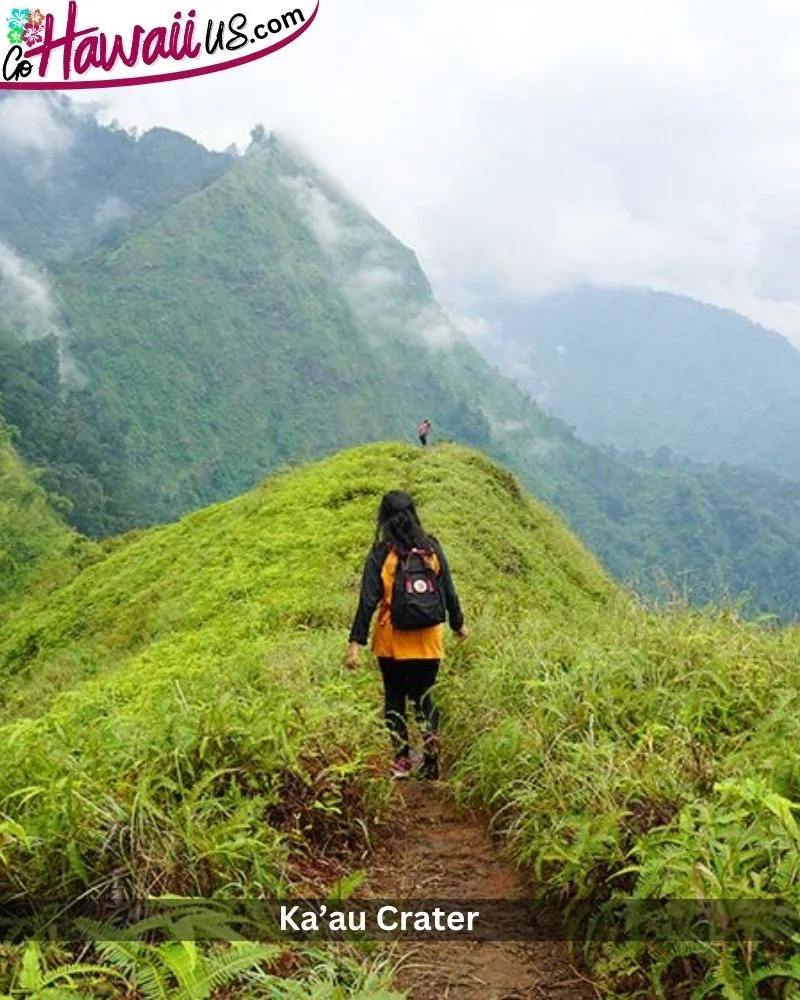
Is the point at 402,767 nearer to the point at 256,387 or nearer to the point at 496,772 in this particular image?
the point at 496,772

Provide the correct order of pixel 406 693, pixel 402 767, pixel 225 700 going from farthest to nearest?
pixel 406 693 < pixel 402 767 < pixel 225 700

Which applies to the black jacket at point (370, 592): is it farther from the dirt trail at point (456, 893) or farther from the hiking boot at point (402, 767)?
the dirt trail at point (456, 893)

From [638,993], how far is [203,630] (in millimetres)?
10602

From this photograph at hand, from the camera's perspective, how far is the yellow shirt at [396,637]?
6.38 metres

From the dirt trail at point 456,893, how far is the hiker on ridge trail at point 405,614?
0.40 meters

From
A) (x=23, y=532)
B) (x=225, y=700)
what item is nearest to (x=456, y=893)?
(x=225, y=700)

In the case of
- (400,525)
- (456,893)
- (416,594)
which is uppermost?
(400,525)

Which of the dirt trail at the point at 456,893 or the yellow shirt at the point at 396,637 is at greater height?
the yellow shirt at the point at 396,637

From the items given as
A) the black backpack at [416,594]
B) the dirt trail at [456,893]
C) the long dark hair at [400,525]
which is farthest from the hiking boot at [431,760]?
the long dark hair at [400,525]

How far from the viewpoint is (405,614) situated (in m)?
6.22

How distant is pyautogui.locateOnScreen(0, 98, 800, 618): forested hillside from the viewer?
11781cm

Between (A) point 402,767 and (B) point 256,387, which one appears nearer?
(A) point 402,767

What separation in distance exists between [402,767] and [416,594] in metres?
1.23

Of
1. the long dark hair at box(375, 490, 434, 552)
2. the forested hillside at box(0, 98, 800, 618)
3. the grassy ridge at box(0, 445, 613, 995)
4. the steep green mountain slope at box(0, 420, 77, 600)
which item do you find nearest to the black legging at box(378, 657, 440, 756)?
the grassy ridge at box(0, 445, 613, 995)
